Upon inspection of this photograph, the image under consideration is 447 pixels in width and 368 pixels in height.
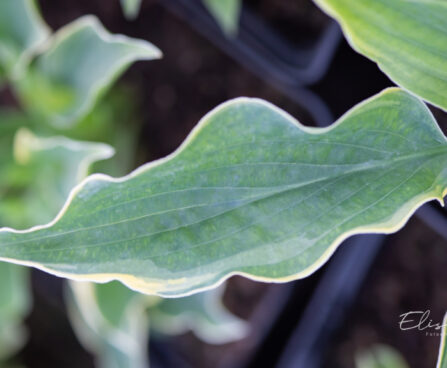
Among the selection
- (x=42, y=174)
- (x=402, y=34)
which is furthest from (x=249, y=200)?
(x=42, y=174)

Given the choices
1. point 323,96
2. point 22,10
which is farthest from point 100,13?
point 323,96

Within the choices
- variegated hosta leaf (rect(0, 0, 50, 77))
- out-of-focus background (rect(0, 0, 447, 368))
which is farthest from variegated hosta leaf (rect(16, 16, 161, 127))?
out-of-focus background (rect(0, 0, 447, 368))

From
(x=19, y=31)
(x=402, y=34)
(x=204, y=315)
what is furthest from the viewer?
(x=204, y=315)

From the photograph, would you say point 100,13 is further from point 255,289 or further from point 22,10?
point 255,289

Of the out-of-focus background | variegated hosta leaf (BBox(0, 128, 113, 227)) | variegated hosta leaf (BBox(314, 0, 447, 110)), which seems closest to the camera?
variegated hosta leaf (BBox(314, 0, 447, 110))

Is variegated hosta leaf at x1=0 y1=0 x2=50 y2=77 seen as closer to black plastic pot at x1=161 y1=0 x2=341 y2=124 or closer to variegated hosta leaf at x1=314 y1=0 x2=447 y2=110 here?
black plastic pot at x1=161 y1=0 x2=341 y2=124

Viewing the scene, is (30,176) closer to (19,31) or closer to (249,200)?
(19,31)

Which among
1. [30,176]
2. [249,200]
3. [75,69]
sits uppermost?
[249,200]
